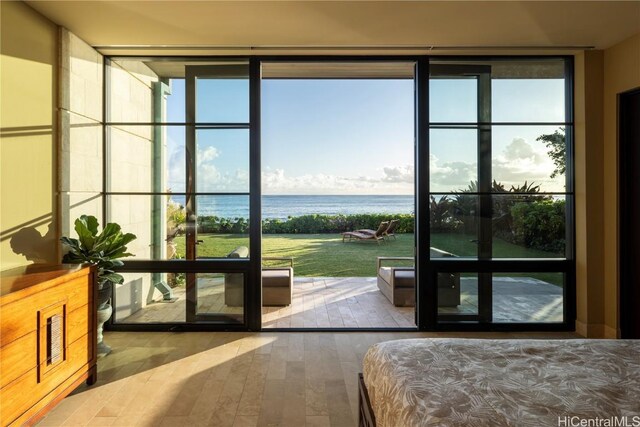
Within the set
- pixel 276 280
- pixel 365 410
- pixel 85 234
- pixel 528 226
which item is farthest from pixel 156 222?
pixel 528 226

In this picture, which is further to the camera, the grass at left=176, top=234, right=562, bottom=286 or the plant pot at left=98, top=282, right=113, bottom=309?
the grass at left=176, top=234, right=562, bottom=286

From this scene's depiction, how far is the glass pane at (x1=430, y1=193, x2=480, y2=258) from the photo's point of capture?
4008 mm

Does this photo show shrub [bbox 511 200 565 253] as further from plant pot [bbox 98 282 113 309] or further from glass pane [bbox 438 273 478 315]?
plant pot [bbox 98 282 113 309]

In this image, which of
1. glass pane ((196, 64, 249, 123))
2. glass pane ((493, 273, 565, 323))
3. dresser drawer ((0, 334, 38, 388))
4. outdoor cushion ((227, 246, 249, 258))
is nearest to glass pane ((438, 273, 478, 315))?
glass pane ((493, 273, 565, 323))

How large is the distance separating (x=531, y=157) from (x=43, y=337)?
170 inches

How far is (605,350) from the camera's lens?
1.76 m

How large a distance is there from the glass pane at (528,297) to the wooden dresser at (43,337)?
3645mm

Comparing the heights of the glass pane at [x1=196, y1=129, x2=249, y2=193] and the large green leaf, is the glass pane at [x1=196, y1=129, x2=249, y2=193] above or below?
above

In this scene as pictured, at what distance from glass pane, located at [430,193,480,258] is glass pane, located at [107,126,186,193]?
2.60 m

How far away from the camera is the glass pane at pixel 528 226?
402 centimetres

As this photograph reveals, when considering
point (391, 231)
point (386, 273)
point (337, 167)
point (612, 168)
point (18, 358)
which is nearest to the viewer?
point (18, 358)

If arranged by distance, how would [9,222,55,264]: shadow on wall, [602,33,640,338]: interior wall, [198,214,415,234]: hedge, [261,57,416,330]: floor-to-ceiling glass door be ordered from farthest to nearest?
1. [198,214,415,234]: hedge
2. [261,57,416,330]: floor-to-ceiling glass door
3. [602,33,640,338]: interior wall
4. [9,222,55,264]: shadow on wall

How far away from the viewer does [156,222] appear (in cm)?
402

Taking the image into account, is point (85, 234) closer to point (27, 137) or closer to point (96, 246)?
point (96, 246)
